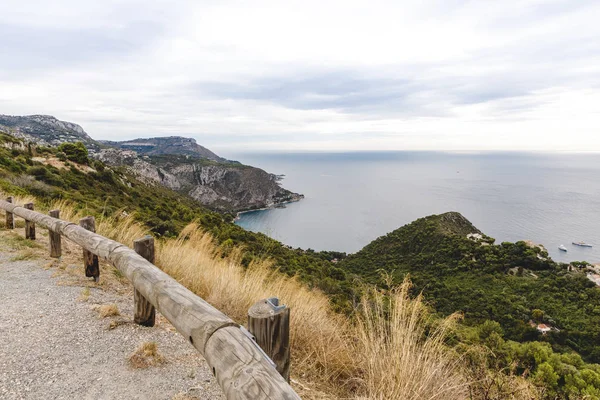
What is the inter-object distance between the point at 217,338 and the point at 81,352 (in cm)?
187

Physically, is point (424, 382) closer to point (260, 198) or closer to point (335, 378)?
point (335, 378)

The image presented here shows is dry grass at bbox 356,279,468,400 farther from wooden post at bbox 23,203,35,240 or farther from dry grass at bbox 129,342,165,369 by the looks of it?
wooden post at bbox 23,203,35,240

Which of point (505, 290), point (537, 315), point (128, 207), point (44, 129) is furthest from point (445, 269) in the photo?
point (44, 129)

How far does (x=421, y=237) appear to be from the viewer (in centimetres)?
4403

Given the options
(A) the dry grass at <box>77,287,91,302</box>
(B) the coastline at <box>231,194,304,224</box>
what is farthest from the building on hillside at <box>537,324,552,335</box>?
(B) the coastline at <box>231,194,304,224</box>

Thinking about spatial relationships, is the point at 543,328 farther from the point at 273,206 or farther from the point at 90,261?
the point at 273,206

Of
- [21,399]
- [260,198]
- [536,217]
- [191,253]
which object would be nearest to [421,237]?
[191,253]

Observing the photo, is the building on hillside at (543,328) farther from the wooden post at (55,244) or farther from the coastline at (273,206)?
the coastline at (273,206)

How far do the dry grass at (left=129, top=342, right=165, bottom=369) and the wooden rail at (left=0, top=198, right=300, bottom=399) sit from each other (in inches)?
22.3

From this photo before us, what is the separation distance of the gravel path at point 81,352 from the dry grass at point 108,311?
0.04 metres

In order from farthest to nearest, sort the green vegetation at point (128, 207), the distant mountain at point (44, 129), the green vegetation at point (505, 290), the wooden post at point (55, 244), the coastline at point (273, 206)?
the distant mountain at point (44, 129), the coastline at point (273, 206), the green vegetation at point (128, 207), the green vegetation at point (505, 290), the wooden post at point (55, 244)

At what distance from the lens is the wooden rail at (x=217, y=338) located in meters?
1.03

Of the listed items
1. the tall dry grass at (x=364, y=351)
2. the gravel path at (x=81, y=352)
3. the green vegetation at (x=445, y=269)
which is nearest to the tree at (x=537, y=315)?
the green vegetation at (x=445, y=269)

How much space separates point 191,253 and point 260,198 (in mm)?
105139
